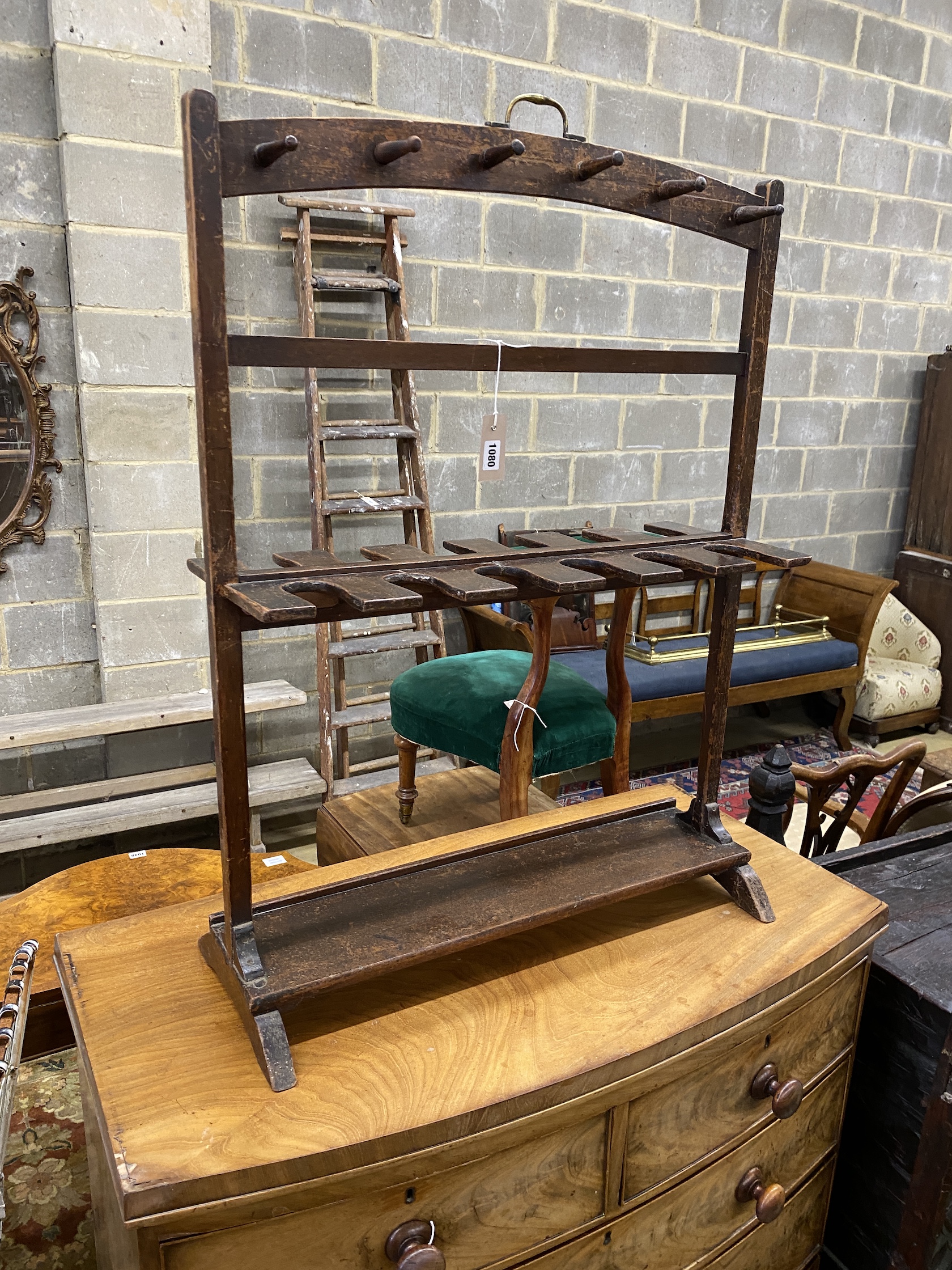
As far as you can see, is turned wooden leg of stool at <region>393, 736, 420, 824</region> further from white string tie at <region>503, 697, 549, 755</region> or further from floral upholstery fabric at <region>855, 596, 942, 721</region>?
floral upholstery fabric at <region>855, 596, 942, 721</region>

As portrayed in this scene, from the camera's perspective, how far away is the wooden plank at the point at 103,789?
2.75 meters

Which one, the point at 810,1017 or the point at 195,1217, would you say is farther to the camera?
the point at 810,1017

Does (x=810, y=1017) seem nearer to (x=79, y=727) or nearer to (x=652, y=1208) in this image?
(x=652, y=1208)

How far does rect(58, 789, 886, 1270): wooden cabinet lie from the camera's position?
34.7 inches

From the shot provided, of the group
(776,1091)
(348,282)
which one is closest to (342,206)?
(348,282)

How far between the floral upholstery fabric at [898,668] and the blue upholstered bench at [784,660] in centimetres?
14

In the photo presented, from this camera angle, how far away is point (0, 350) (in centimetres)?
259

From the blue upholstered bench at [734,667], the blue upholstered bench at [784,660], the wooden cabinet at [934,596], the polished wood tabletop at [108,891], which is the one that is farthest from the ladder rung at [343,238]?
the wooden cabinet at [934,596]

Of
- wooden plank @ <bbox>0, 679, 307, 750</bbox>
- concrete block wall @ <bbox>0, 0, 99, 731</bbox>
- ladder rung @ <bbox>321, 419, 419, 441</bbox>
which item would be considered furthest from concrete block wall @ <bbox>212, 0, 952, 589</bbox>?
wooden plank @ <bbox>0, 679, 307, 750</bbox>

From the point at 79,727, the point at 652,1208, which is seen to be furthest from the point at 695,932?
the point at 79,727

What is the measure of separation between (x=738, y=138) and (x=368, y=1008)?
3695mm

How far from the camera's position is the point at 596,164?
1042 mm

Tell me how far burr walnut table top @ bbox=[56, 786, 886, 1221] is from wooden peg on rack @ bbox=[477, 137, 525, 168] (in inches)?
35.9

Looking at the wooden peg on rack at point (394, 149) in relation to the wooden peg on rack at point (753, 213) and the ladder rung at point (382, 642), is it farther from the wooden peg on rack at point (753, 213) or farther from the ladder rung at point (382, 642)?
the ladder rung at point (382, 642)
